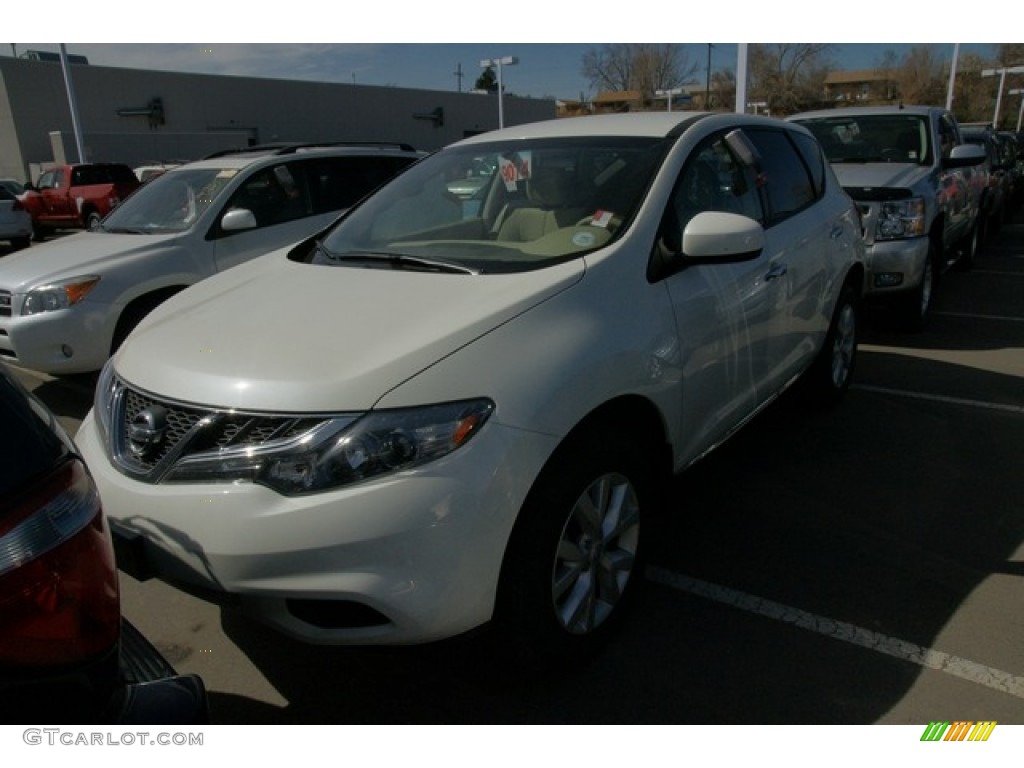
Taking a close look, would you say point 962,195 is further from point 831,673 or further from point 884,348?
point 831,673

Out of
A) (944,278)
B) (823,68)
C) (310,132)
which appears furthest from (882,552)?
(823,68)

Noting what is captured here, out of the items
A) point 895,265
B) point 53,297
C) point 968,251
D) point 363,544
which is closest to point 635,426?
point 363,544

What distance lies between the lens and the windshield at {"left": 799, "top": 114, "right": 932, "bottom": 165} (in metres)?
7.36

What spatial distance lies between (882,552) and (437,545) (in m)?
2.16

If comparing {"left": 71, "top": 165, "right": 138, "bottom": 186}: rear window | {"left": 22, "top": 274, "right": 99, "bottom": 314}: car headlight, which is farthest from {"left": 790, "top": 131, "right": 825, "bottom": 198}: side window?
{"left": 71, "top": 165, "right": 138, "bottom": 186}: rear window

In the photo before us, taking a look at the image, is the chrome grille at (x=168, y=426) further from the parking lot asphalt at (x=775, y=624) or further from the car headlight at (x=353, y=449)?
the parking lot asphalt at (x=775, y=624)

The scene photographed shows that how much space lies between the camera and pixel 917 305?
6.65m

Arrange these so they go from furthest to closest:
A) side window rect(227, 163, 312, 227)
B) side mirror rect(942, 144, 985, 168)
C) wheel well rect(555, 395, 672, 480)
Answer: side mirror rect(942, 144, 985, 168), side window rect(227, 163, 312, 227), wheel well rect(555, 395, 672, 480)

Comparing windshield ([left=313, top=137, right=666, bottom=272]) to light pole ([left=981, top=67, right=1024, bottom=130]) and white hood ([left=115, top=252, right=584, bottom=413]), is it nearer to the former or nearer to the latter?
white hood ([left=115, top=252, right=584, bottom=413])

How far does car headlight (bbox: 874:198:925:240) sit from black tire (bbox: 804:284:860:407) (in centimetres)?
179

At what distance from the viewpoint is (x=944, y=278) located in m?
9.73

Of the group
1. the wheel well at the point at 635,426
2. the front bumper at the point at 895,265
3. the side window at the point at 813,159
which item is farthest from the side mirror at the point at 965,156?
the wheel well at the point at 635,426

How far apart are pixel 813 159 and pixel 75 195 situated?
17548 millimetres

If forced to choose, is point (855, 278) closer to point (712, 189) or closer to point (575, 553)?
point (712, 189)
